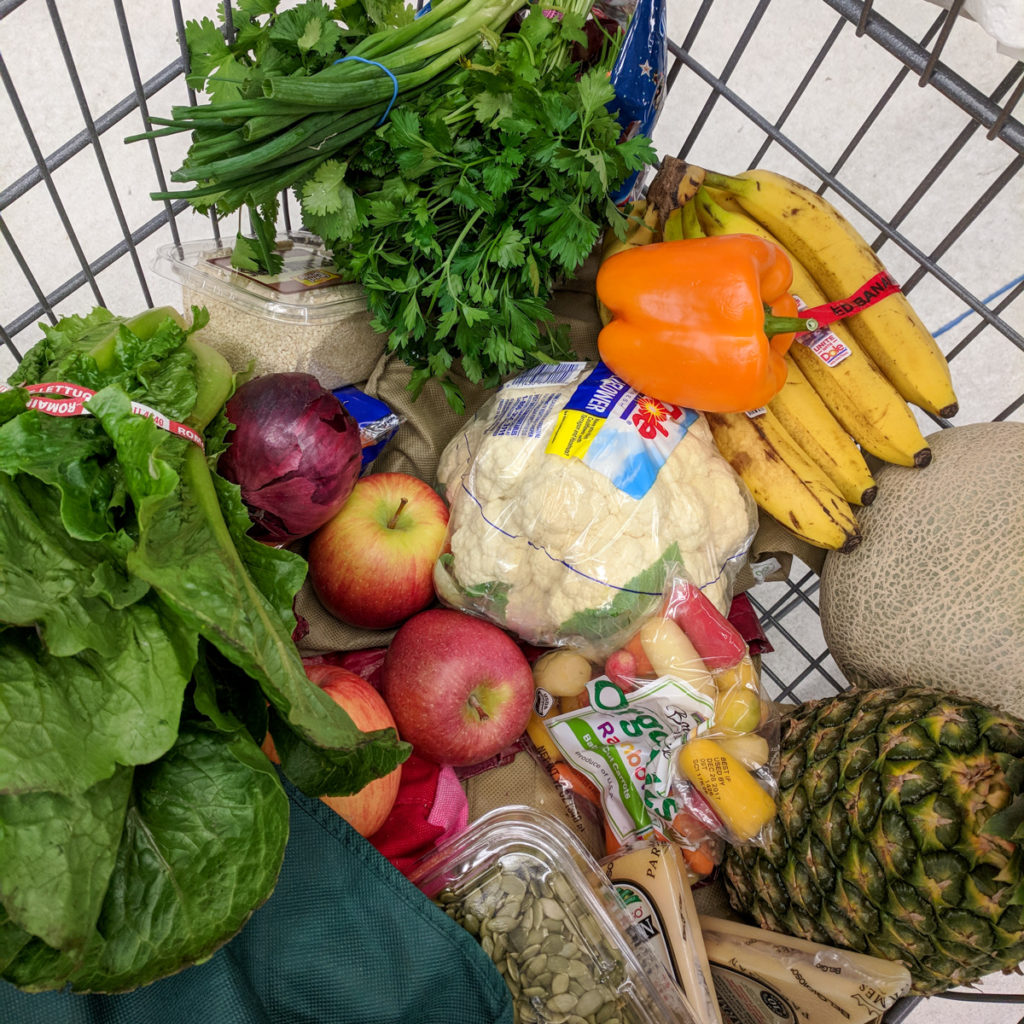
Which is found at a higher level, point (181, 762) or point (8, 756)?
point (8, 756)

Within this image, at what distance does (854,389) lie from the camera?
972mm

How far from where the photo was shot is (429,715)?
91cm

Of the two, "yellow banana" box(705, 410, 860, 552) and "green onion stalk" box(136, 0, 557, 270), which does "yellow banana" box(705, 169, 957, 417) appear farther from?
"green onion stalk" box(136, 0, 557, 270)

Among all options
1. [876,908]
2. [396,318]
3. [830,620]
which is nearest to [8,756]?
[396,318]

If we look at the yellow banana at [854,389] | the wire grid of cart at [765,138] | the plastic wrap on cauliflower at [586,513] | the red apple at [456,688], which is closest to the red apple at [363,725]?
the red apple at [456,688]

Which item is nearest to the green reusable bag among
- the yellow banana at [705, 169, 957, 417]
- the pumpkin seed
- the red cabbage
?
the pumpkin seed

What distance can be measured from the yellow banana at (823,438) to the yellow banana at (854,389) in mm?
18

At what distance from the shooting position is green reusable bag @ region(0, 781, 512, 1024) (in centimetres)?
65

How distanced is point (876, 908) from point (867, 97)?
1557mm

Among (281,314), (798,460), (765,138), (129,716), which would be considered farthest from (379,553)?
(765,138)

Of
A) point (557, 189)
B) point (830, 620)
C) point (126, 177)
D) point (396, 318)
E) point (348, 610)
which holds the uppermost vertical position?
point (557, 189)

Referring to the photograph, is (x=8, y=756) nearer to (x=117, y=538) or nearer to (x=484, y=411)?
(x=117, y=538)

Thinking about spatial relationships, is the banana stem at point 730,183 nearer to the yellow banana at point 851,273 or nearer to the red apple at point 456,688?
the yellow banana at point 851,273

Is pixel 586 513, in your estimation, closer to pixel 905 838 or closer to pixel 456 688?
pixel 456 688
